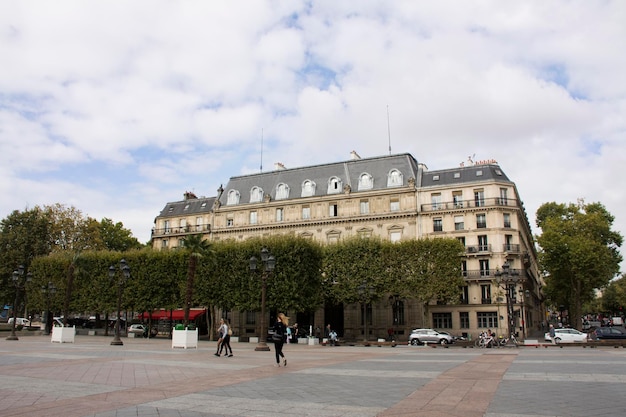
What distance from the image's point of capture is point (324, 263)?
50.0 meters

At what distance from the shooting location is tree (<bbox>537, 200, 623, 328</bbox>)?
5559cm

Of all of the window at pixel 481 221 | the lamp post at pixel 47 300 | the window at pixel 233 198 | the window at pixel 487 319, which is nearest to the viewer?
the lamp post at pixel 47 300

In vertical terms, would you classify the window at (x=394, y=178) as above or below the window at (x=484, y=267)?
above

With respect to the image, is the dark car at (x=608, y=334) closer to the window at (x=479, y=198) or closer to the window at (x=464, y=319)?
the window at (x=464, y=319)

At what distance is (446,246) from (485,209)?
8.72 meters

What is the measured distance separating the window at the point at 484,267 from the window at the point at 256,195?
28861mm

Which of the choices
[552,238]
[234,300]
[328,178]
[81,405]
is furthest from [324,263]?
[81,405]

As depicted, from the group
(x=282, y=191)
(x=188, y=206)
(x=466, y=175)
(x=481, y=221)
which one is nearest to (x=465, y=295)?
(x=481, y=221)

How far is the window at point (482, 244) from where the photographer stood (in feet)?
174

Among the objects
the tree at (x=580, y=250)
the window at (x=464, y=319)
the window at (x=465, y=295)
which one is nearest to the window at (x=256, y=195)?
the window at (x=465, y=295)

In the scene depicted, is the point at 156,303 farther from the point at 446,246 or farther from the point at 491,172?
the point at 491,172

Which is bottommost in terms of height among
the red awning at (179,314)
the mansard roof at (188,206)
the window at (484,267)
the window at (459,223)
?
the red awning at (179,314)

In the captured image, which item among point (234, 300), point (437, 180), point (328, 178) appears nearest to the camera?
point (234, 300)

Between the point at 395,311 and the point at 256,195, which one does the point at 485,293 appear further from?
the point at 256,195
